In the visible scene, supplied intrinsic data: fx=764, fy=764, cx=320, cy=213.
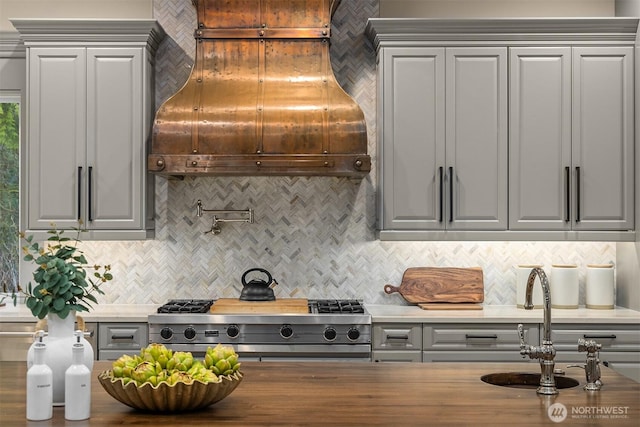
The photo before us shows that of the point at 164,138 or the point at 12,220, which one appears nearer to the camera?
the point at 164,138

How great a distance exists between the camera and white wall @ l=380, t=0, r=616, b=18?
16.5ft

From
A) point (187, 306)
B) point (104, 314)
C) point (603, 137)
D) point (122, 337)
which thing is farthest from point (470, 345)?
point (104, 314)

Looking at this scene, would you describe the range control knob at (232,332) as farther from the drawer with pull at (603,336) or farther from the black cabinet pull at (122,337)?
the drawer with pull at (603,336)

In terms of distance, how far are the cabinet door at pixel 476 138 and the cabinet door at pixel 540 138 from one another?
6cm

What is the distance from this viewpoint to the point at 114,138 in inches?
181

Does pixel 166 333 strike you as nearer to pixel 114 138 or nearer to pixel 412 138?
pixel 114 138

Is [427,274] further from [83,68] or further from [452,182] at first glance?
[83,68]

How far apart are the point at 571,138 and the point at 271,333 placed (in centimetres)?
214

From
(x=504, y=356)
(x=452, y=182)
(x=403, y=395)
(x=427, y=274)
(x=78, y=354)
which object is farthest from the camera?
(x=427, y=274)

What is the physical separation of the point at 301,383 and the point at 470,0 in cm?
335

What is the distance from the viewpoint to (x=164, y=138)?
14.5ft

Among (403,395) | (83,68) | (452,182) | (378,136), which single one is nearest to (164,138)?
(83,68)

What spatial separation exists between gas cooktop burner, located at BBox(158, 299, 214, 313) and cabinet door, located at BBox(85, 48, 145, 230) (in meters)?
0.53

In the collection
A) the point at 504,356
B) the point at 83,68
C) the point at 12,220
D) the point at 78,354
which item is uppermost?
the point at 83,68
